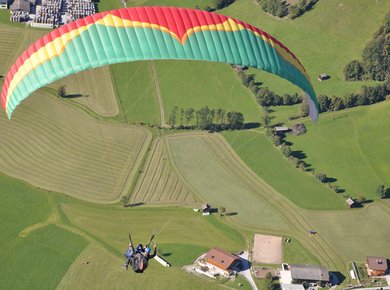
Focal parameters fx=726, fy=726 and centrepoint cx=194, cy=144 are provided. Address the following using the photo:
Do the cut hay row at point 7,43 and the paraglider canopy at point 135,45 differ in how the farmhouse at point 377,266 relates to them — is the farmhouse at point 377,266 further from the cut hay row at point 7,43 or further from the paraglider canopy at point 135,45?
the cut hay row at point 7,43

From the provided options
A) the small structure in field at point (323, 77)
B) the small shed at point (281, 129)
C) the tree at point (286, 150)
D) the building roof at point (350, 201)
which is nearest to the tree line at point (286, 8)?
the small structure in field at point (323, 77)

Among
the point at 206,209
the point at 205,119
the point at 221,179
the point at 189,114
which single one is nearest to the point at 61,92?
the point at 189,114

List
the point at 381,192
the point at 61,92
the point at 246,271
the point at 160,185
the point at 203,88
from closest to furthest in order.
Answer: the point at 246,271 < the point at 160,185 < the point at 381,192 < the point at 61,92 < the point at 203,88

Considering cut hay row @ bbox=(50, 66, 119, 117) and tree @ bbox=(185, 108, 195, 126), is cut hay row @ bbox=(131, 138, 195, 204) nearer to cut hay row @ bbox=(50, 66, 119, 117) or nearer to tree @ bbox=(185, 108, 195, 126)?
tree @ bbox=(185, 108, 195, 126)

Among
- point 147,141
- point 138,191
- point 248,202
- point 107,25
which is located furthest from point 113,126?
point 107,25

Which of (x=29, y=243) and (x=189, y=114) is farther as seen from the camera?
(x=189, y=114)

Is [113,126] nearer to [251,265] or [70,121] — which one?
[70,121]

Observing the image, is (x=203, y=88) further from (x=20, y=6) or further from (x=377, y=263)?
(x=377, y=263)
